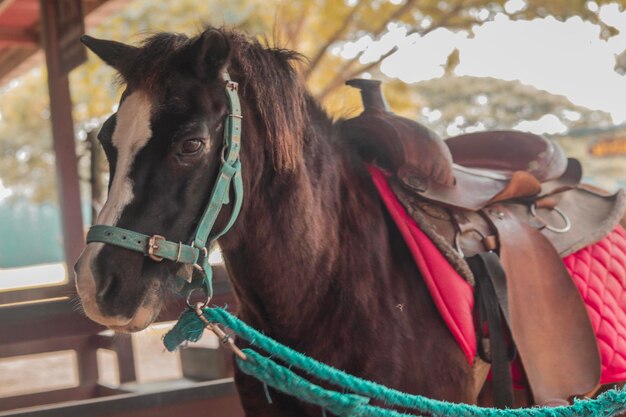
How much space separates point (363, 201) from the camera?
1979mm

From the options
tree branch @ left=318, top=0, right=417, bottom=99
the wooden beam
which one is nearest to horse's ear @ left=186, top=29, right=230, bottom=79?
tree branch @ left=318, top=0, right=417, bottom=99

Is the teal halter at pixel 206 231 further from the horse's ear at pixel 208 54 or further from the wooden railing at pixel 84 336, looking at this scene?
the wooden railing at pixel 84 336

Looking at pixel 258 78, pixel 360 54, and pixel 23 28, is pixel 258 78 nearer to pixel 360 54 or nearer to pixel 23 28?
pixel 23 28

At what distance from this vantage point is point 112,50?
180 cm

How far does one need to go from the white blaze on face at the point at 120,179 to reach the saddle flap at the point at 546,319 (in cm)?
107

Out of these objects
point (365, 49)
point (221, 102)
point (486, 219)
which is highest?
point (365, 49)

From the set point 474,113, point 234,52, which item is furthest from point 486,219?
point 474,113

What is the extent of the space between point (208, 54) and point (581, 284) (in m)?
1.33

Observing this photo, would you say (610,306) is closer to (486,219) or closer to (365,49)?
(486,219)

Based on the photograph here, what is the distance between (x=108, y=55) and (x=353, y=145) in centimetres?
74

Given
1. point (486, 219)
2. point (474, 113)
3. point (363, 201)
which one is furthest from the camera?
point (474, 113)

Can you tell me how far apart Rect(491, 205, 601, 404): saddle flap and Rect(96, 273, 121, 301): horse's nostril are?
108cm

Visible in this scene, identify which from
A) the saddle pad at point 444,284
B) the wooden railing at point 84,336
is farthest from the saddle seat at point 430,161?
the wooden railing at point 84,336

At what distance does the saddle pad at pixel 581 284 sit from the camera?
72.9 inches
